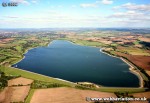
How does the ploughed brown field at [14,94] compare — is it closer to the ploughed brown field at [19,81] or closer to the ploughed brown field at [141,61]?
the ploughed brown field at [19,81]

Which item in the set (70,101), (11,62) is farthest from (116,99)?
(11,62)

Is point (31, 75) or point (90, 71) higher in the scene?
point (90, 71)

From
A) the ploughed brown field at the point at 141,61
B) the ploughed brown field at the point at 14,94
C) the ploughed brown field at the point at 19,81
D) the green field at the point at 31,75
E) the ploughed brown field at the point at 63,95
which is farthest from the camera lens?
the ploughed brown field at the point at 141,61

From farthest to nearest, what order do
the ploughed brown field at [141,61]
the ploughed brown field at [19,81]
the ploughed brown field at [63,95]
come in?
the ploughed brown field at [141,61] → the ploughed brown field at [19,81] → the ploughed brown field at [63,95]

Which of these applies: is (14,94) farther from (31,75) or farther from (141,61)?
(141,61)

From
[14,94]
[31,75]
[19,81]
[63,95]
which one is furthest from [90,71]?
[14,94]

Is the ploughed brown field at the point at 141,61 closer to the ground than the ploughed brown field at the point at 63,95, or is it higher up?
higher up

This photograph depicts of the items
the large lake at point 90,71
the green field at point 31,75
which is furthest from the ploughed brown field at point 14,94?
the large lake at point 90,71

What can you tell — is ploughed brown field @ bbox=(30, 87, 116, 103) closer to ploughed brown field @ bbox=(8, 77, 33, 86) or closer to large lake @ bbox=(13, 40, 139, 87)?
ploughed brown field @ bbox=(8, 77, 33, 86)
